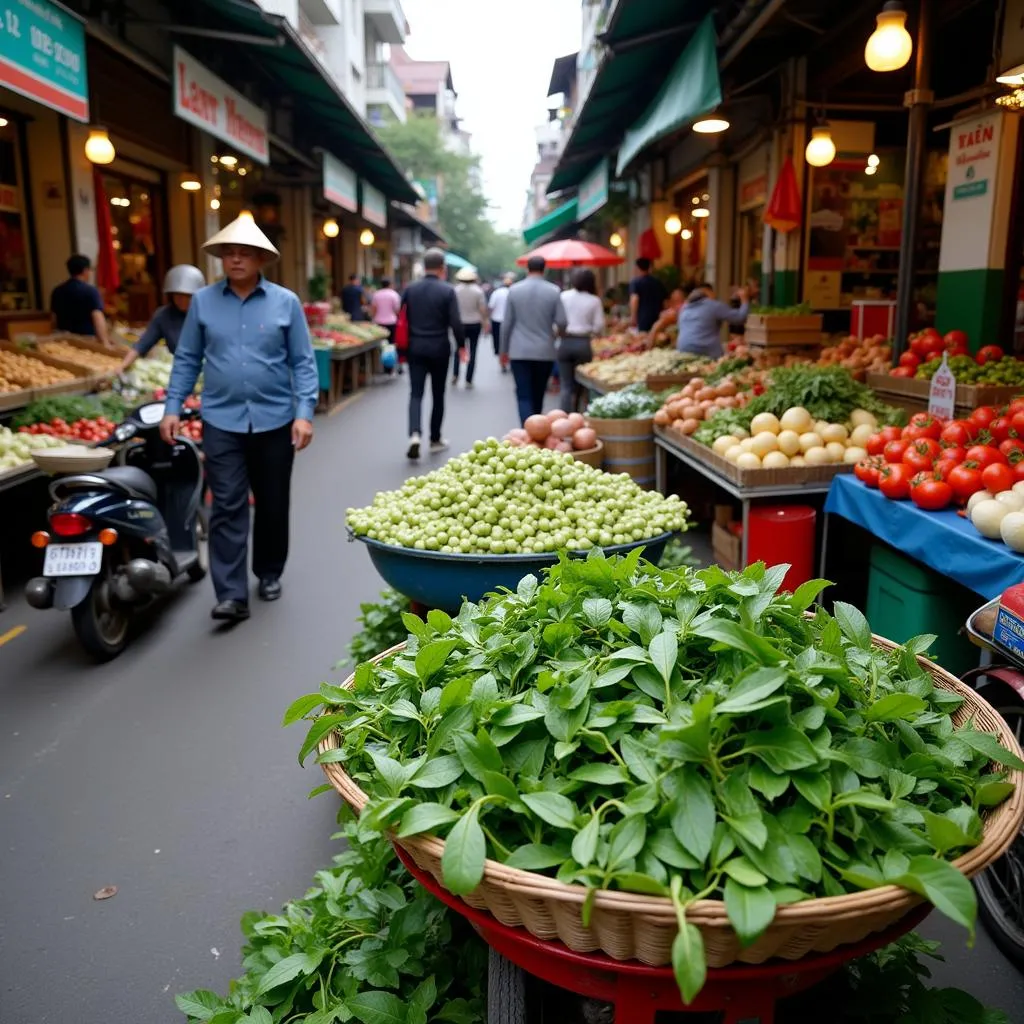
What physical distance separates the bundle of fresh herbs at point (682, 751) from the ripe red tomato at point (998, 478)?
216cm

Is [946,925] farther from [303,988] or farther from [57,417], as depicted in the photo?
[57,417]

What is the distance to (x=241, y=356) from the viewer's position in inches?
213

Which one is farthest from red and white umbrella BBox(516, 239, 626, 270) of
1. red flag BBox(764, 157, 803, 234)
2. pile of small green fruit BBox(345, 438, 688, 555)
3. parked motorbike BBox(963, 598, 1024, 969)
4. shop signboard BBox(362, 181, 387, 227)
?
parked motorbike BBox(963, 598, 1024, 969)

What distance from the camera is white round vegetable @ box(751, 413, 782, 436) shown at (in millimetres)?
5918

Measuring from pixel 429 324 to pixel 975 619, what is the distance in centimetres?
817

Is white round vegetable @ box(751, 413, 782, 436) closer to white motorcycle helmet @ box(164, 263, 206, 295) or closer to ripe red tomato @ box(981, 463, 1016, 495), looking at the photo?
ripe red tomato @ box(981, 463, 1016, 495)

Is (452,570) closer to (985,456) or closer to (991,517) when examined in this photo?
(991,517)

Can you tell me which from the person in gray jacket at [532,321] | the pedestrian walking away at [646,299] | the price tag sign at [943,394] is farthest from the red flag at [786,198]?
the price tag sign at [943,394]

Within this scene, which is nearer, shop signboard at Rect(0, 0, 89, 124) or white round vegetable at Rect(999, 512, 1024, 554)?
white round vegetable at Rect(999, 512, 1024, 554)

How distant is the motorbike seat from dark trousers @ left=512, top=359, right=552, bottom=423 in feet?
18.0

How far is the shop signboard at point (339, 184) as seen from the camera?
16128 mm

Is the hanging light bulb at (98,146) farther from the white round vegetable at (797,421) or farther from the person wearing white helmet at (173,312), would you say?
the white round vegetable at (797,421)

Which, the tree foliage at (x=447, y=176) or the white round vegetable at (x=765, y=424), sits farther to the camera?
the tree foliage at (x=447, y=176)

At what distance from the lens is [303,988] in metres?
2.34
